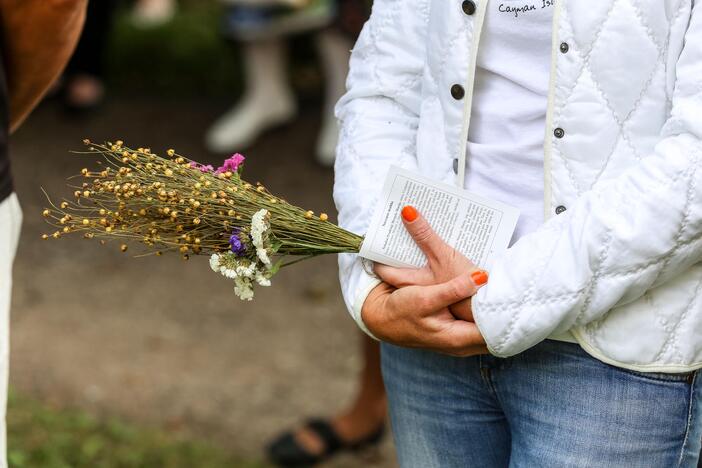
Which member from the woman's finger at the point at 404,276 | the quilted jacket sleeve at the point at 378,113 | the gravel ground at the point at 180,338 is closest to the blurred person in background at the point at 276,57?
the gravel ground at the point at 180,338

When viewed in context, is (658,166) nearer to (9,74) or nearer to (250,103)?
(9,74)

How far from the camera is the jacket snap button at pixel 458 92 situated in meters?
1.80

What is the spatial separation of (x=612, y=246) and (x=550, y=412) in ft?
1.07

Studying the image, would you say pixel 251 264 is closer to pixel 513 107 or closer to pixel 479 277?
pixel 479 277

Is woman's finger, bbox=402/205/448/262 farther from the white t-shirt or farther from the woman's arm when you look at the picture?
the woman's arm

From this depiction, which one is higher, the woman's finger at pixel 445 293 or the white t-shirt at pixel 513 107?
the white t-shirt at pixel 513 107

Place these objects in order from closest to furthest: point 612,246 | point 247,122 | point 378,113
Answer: point 612,246, point 378,113, point 247,122

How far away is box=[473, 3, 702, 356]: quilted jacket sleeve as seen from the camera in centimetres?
155

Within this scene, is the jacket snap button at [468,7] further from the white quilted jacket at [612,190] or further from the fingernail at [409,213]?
the fingernail at [409,213]

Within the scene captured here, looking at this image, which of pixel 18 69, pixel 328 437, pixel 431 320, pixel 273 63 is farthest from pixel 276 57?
pixel 431 320

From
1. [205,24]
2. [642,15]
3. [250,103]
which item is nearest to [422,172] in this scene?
[642,15]

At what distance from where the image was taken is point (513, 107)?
178cm

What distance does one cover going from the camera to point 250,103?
20.5ft

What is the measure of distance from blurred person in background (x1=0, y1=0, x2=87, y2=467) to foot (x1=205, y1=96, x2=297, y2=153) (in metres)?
3.75
